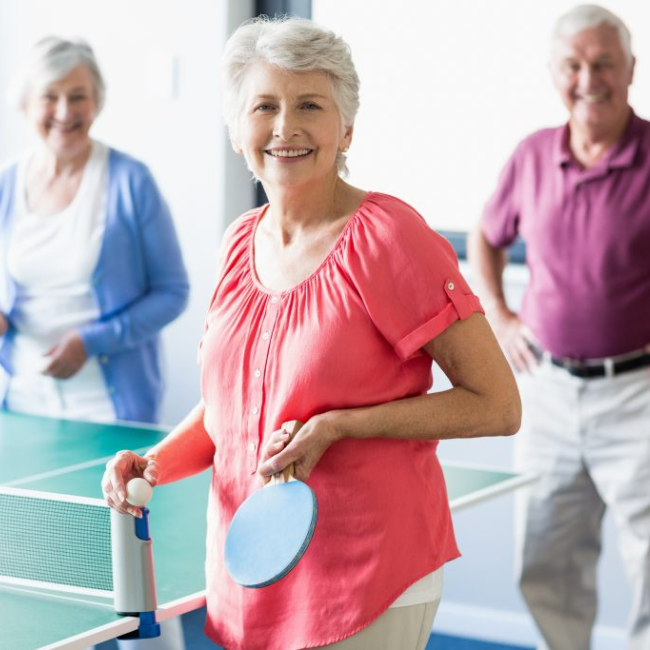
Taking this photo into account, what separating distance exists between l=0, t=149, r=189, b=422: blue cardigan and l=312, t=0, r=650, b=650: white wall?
1.15 metres

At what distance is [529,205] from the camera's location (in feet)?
11.5

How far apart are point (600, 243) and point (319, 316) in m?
1.67

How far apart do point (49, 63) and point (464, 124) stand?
146cm

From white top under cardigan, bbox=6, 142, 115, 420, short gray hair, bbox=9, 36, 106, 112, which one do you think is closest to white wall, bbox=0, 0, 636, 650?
short gray hair, bbox=9, 36, 106, 112

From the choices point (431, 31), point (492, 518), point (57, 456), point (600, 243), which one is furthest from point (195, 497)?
point (431, 31)

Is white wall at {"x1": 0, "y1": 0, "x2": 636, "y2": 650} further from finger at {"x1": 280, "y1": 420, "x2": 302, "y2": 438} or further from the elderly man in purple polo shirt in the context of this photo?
finger at {"x1": 280, "y1": 420, "x2": 302, "y2": 438}

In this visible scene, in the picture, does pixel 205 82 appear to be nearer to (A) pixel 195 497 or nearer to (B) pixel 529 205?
(B) pixel 529 205

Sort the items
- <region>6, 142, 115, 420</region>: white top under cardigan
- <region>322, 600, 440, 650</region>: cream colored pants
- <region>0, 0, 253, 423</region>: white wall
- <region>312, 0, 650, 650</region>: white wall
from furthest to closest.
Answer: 1. <region>0, 0, 253, 423</region>: white wall
2. <region>312, 0, 650, 650</region>: white wall
3. <region>6, 142, 115, 420</region>: white top under cardigan
4. <region>322, 600, 440, 650</region>: cream colored pants

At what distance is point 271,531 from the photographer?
5.82 ft

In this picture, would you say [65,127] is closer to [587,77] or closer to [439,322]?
[587,77]

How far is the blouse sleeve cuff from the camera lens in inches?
70.7

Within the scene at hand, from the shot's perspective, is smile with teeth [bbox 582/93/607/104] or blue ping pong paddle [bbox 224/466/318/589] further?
smile with teeth [bbox 582/93/607/104]

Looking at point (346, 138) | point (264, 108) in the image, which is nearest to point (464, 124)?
point (346, 138)

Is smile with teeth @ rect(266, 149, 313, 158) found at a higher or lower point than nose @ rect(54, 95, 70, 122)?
higher
